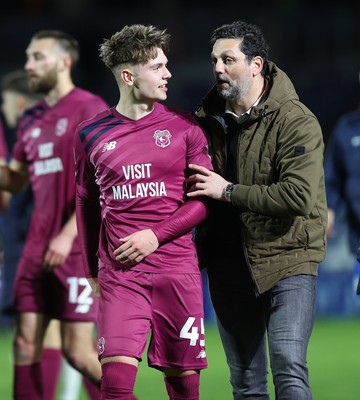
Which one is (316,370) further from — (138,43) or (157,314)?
(138,43)

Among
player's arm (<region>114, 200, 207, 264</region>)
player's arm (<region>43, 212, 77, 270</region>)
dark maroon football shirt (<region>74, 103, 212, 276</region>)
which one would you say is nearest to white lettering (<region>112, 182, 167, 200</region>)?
dark maroon football shirt (<region>74, 103, 212, 276</region>)

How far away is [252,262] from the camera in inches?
204

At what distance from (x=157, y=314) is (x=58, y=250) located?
1.45 metres

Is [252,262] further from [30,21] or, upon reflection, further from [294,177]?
[30,21]

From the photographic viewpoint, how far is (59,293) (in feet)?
21.7

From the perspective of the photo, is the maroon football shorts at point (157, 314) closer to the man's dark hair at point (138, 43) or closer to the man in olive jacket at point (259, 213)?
the man in olive jacket at point (259, 213)

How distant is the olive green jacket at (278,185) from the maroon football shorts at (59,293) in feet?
5.22

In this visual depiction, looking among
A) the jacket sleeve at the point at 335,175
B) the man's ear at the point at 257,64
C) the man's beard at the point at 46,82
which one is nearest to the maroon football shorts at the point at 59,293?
the man's beard at the point at 46,82

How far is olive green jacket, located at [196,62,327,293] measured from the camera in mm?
4969

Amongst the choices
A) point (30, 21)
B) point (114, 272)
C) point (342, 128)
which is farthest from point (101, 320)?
point (30, 21)

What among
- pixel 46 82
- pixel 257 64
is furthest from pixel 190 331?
pixel 46 82

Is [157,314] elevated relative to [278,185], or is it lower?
lower

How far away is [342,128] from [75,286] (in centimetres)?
235

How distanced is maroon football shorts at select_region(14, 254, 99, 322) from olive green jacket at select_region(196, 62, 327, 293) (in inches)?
62.6
